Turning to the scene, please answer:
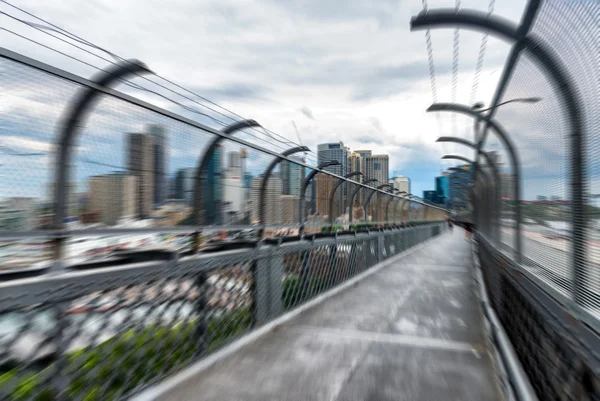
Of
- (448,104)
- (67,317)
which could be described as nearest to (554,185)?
(67,317)

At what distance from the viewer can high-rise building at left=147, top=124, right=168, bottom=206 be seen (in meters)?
3.13

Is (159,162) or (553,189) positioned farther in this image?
(159,162)

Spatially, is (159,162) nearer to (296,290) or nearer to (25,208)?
(25,208)

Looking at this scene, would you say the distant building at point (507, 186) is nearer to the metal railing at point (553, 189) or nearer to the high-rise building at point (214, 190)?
the metal railing at point (553, 189)

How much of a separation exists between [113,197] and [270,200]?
2.56m

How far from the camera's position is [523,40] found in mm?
2867

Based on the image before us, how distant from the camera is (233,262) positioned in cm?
383

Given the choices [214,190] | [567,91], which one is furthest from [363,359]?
A: [567,91]

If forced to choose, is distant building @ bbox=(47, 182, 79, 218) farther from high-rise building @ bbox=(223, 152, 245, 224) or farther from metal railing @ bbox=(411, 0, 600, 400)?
metal railing @ bbox=(411, 0, 600, 400)

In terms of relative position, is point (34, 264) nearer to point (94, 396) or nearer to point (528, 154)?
point (94, 396)

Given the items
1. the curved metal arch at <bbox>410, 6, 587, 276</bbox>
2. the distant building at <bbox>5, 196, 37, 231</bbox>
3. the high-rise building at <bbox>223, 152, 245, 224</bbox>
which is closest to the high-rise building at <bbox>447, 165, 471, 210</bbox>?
the curved metal arch at <bbox>410, 6, 587, 276</bbox>

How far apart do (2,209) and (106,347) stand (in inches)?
43.9

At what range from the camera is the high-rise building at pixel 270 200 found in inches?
186

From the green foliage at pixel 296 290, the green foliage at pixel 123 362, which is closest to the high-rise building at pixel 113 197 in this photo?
the green foliage at pixel 123 362
